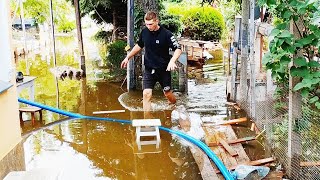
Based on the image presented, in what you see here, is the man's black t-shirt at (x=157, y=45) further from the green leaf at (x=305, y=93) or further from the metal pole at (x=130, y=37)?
the green leaf at (x=305, y=93)

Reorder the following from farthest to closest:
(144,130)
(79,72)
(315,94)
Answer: (79,72) < (144,130) < (315,94)

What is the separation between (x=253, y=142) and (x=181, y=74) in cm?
350

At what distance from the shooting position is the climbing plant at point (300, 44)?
3852 millimetres

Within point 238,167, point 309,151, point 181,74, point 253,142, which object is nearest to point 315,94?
point 309,151

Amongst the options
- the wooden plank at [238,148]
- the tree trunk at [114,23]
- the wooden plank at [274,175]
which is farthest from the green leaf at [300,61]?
the tree trunk at [114,23]

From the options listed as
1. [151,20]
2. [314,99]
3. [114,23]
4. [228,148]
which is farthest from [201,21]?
[314,99]

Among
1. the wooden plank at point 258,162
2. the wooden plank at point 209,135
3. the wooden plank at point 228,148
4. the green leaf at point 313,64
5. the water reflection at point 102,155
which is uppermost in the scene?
the green leaf at point 313,64

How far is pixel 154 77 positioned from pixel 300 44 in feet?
10.4

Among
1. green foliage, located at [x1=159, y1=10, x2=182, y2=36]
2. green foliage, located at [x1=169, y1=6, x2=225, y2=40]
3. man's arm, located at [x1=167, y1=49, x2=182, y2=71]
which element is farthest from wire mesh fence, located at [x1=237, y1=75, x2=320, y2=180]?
green foliage, located at [x1=169, y1=6, x2=225, y2=40]

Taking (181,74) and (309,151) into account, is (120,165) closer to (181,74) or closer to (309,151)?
(309,151)

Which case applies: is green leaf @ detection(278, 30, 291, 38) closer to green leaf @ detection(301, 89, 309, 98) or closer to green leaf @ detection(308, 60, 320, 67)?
green leaf @ detection(308, 60, 320, 67)

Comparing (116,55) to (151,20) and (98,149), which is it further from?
(98,149)

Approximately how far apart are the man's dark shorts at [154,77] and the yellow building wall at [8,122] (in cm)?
260

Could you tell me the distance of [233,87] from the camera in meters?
7.69
